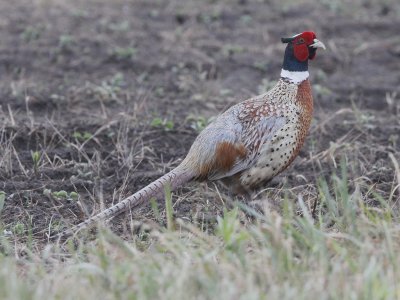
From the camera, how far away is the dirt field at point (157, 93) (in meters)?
4.87

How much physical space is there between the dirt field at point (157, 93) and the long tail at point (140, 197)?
13 cm

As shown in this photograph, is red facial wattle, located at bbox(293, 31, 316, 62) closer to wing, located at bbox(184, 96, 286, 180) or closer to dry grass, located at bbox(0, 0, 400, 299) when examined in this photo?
wing, located at bbox(184, 96, 286, 180)

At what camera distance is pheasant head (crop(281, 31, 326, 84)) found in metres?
4.75

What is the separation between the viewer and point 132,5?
10016 mm

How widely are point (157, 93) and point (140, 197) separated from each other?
2489mm

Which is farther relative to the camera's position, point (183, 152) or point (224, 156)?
point (183, 152)

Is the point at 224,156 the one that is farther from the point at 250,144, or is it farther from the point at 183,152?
the point at 183,152

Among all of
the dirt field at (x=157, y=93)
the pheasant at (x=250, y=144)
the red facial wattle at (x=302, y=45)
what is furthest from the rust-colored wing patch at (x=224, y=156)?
the red facial wattle at (x=302, y=45)

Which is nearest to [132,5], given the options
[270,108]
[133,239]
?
[270,108]

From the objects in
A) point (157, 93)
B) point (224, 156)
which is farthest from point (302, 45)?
point (157, 93)

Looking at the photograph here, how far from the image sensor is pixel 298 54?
477 cm

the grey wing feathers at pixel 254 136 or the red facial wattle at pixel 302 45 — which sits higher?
the red facial wattle at pixel 302 45

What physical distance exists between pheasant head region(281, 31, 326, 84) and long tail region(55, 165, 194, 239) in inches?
29.1

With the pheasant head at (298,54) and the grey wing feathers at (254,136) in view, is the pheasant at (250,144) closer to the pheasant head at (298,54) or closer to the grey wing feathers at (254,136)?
the grey wing feathers at (254,136)
